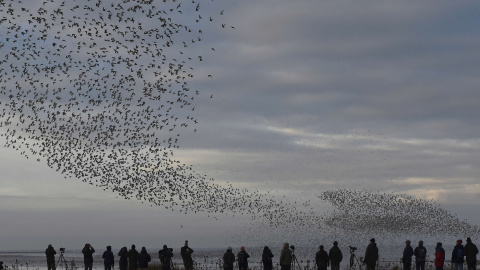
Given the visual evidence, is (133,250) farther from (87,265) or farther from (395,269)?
(395,269)

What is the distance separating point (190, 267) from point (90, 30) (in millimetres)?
14929

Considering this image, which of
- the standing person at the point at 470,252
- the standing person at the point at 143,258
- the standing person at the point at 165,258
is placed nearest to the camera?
→ the standing person at the point at 470,252

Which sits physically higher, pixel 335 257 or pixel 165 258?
pixel 165 258

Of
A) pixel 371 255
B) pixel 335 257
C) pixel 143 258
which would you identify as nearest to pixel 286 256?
pixel 335 257

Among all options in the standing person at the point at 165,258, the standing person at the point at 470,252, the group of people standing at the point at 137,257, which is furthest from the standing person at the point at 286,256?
the standing person at the point at 470,252

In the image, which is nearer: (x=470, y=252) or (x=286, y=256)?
(x=286, y=256)

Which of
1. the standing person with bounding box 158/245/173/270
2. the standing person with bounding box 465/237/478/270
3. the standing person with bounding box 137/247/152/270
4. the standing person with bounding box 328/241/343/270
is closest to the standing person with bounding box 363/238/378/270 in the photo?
the standing person with bounding box 328/241/343/270

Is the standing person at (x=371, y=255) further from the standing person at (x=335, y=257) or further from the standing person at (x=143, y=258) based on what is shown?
the standing person at (x=143, y=258)

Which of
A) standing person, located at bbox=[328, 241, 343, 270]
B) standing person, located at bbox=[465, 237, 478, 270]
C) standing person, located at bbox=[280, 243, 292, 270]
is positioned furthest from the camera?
standing person, located at bbox=[465, 237, 478, 270]


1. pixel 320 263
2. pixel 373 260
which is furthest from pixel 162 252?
pixel 373 260

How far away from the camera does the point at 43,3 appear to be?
105ft

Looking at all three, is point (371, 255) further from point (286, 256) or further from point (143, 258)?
point (143, 258)

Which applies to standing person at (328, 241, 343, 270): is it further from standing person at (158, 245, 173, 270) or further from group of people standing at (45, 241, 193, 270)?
standing person at (158, 245, 173, 270)

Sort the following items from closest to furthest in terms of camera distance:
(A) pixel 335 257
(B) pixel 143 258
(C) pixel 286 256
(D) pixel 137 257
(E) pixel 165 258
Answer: (C) pixel 286 256, (A) pixel 335 257, (E) pixel 165 258, (B) pixel 143 258, (D) pixel 137 257
